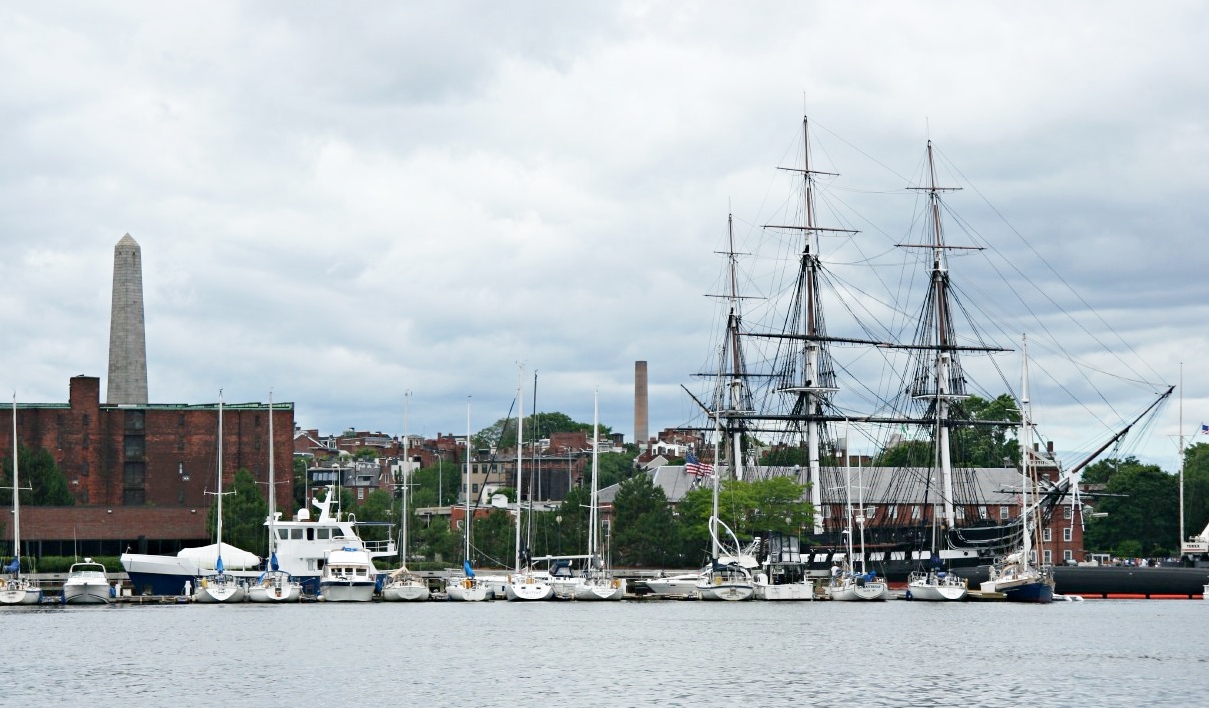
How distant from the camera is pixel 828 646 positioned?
71.3 metres

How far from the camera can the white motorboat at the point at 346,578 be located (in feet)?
329

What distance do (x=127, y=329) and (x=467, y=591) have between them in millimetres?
47209

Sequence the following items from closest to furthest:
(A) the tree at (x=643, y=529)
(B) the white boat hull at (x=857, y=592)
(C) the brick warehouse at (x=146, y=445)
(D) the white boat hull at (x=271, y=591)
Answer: (D) the white boat hull at (x=271, y=591) → (B) the white boat hull at (x=857, y=592) → (A) the tree at (x=643, y=529) → (C) the brick warehouse at (x=146, y=445)

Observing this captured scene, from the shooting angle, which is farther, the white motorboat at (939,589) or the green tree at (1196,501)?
the green tree at (1196,501)

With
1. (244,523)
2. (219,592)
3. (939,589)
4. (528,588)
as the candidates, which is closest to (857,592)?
(939,589)

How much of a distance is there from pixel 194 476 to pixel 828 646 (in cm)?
7683

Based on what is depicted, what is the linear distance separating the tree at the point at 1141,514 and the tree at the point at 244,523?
82.7m

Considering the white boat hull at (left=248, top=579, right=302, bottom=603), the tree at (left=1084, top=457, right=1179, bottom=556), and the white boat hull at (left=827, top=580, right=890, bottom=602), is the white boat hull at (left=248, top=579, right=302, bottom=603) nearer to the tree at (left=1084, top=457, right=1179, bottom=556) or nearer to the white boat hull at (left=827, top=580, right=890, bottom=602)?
the white boat hull at (left=827, top=580, right=890, bottom=602)

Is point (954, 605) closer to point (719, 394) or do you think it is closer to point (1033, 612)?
point (1033, 612)

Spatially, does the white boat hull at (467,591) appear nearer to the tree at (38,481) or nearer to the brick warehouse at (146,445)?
the brick warehouse at (146,445)

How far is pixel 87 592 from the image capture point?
9550 cm

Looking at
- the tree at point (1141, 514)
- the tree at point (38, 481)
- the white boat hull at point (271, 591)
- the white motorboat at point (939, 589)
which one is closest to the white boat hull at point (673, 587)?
the white motorboat at point (939, 589)

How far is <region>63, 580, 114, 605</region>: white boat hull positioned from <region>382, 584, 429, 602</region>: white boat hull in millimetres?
16550

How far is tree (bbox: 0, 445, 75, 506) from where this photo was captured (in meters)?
121
